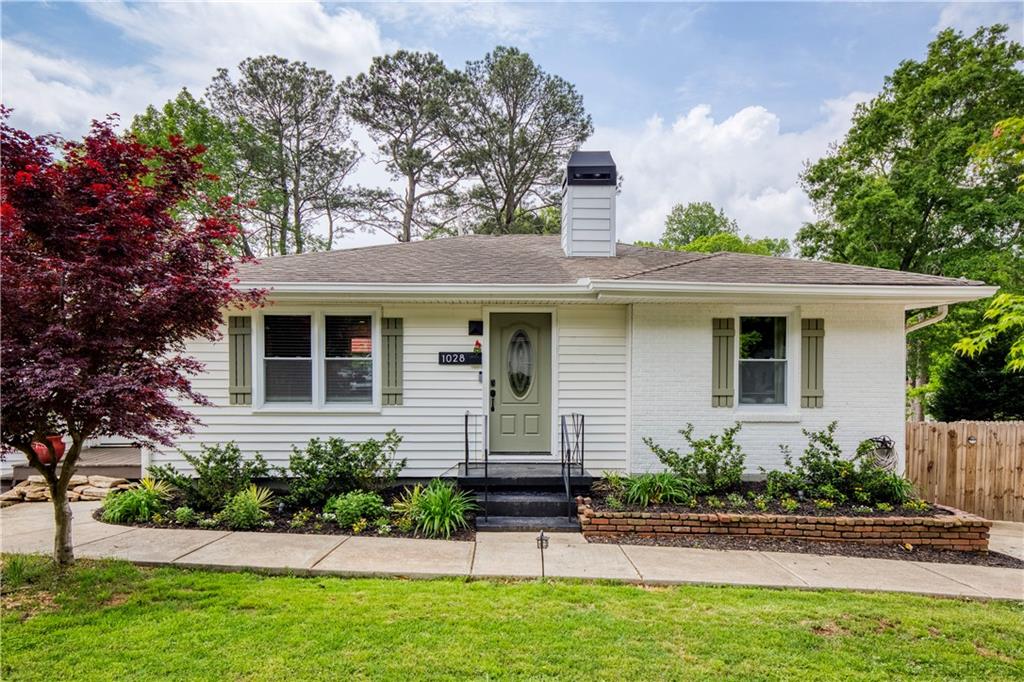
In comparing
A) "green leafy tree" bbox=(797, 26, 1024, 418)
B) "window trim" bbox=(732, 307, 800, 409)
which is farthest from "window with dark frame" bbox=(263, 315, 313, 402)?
"green leafy tree" bbox=(797, 26, 1024, 418)

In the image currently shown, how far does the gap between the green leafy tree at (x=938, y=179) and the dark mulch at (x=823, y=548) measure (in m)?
10.4

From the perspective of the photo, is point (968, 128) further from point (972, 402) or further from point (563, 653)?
point (563, 653)

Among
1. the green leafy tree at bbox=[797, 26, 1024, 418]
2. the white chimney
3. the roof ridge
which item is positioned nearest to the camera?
the roof ridge

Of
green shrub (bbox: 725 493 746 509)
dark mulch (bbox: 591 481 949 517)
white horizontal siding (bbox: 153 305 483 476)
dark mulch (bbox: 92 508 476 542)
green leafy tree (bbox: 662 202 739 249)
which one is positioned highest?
green leafy tree (bbox: 662 202 739 249)

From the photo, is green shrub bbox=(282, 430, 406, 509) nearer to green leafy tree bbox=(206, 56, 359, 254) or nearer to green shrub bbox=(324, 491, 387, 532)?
green shrub bbox=(324, 491, 387, 532)

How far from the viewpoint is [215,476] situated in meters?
5.74

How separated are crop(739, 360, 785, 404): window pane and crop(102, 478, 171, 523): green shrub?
7.51m

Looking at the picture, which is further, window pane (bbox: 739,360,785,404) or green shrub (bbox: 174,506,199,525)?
window pane (bbox: 739,360,785,404)

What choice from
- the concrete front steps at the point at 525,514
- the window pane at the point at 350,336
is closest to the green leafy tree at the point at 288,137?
the window pane at the point at 350,336

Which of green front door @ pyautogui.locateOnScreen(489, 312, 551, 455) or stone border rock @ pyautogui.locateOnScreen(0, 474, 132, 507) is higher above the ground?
green front door @ pyautogui.locateOnScreen(489, 312, 551, 455)

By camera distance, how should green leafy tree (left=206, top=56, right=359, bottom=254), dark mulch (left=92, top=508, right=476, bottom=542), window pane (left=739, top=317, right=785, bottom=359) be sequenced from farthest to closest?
green leafy tree (left=206, top=56, right=359, bottom=254) < window pane (left=739, top=317, right=785, bottom=359) < dark mulch (left=92, top=508, right=476, bottom=542)

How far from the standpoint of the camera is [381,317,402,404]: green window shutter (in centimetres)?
651

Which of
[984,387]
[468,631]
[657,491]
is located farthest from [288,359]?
[984,387]

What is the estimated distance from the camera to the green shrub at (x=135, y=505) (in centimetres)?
537
